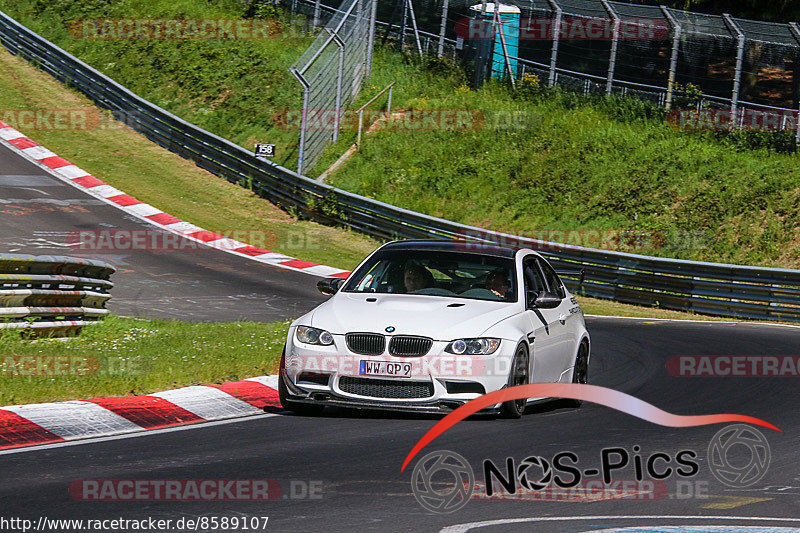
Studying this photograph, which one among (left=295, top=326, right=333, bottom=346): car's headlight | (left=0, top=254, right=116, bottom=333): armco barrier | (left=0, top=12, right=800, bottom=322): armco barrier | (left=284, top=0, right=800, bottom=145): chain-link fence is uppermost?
(left=284, top=0, right=800, bottom=145): chain-link fence

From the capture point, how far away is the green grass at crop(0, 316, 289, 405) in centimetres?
955

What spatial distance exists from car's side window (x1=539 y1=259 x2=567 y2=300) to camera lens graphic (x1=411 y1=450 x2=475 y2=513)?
148 inches

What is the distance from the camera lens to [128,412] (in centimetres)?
880

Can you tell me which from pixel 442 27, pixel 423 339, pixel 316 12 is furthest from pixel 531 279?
pixel 316 12

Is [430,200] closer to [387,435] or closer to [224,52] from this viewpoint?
[224,52]

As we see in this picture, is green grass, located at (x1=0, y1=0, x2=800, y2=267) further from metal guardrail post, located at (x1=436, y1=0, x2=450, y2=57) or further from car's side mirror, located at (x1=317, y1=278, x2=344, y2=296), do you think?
car's side mirror, located at (x1=317, y1=278, x2=344, y2=296)

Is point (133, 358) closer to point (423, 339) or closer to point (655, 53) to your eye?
point (423, 339)

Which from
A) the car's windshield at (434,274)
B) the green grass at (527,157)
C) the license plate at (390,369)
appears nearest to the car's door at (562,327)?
the car's windshield at (434,274)

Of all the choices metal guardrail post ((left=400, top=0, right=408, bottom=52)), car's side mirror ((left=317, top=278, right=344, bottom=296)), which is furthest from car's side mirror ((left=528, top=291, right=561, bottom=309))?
metal guardrail post ((left=400, top=0, right=408, bottom=52))

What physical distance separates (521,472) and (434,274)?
3544 millimetres

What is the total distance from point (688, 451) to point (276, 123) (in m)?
29.2

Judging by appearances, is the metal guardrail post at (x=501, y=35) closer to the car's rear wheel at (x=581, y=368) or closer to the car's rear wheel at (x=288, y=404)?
the car's rear wheel at (x=581, y=368)

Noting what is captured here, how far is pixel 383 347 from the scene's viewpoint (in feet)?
28.7

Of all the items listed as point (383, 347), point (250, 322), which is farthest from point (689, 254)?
point (383, 347)
